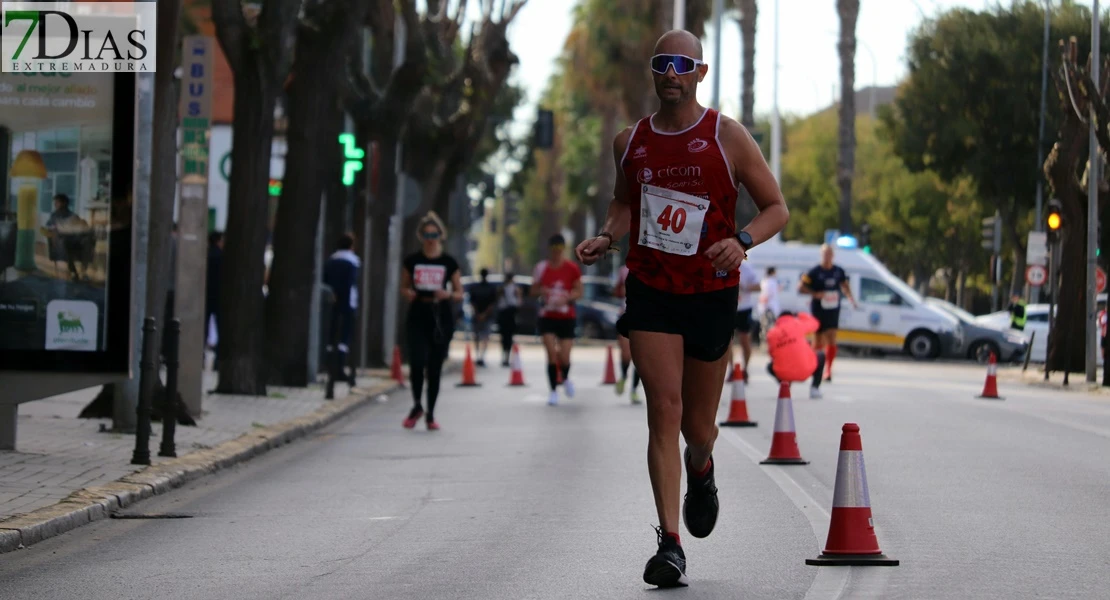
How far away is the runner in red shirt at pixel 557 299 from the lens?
19.8m

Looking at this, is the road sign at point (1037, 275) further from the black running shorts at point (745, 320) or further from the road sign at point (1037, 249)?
the black running shorts at point (745, 320)

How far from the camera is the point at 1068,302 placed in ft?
103

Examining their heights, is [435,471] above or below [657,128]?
below

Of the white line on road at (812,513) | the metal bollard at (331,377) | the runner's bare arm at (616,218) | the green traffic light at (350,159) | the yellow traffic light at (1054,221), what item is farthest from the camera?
the yellow traffic light at (1054,221)

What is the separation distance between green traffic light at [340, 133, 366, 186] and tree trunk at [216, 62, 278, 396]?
19.1 ft

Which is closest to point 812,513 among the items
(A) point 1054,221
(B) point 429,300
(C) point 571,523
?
(C) point 571,523

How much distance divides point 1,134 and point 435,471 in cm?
364

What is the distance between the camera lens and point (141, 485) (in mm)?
11008

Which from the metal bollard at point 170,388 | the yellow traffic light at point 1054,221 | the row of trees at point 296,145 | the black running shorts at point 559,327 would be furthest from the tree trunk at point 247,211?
the yellow traffic light at point 1054,221

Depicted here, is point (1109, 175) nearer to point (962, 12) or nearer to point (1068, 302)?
point (1068, 302)

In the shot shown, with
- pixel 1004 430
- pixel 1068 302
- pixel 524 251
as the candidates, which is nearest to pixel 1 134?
pixel 1004 430

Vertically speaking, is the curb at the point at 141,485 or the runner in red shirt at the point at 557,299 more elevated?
the runner in red shirt at the point at 557,299

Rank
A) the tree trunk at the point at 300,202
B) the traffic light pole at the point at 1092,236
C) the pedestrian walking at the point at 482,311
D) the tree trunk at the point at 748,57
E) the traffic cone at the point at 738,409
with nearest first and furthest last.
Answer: the traffic cone at the point at 738,409 → the tree trunk at the point at 300,202 → the traffic light pole at the point at 1092,236 → the pedestrian walking at the point at 482,311 → the tree trunk at the point at 748,57

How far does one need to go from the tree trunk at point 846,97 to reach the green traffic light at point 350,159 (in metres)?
25.1
